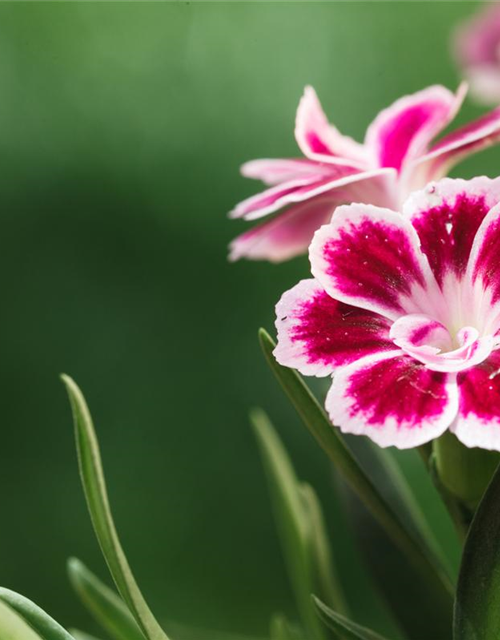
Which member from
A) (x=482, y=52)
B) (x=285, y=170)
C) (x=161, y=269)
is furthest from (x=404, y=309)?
(x=161, y=269)

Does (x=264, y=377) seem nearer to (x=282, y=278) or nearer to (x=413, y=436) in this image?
(x=282, y=278)

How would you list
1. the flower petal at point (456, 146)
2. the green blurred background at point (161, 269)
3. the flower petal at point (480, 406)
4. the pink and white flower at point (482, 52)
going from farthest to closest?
the green blurred background at point (161, 269) < the pink and white flower at point (482, 52) < the flower petal at point (456, 146) < the flower petal at point (480, 406)

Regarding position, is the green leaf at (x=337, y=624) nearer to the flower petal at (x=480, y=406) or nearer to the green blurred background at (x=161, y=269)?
the flower petal at (x=480, y=406)

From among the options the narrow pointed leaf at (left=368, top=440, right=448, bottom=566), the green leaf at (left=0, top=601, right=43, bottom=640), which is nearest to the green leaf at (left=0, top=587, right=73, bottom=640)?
the green leaf at (left=0, top=601, right=43, bottom=640)

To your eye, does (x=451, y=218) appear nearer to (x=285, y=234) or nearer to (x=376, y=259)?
(x=376, y=259)

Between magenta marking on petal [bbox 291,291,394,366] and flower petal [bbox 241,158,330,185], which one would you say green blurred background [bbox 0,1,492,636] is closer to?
flower petal [bbox 241,158,330,185]

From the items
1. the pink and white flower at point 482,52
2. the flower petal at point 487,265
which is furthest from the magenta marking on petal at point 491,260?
the pink and white flower at point 482,52

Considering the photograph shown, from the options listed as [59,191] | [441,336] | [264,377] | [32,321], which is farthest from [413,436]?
[59,191]
